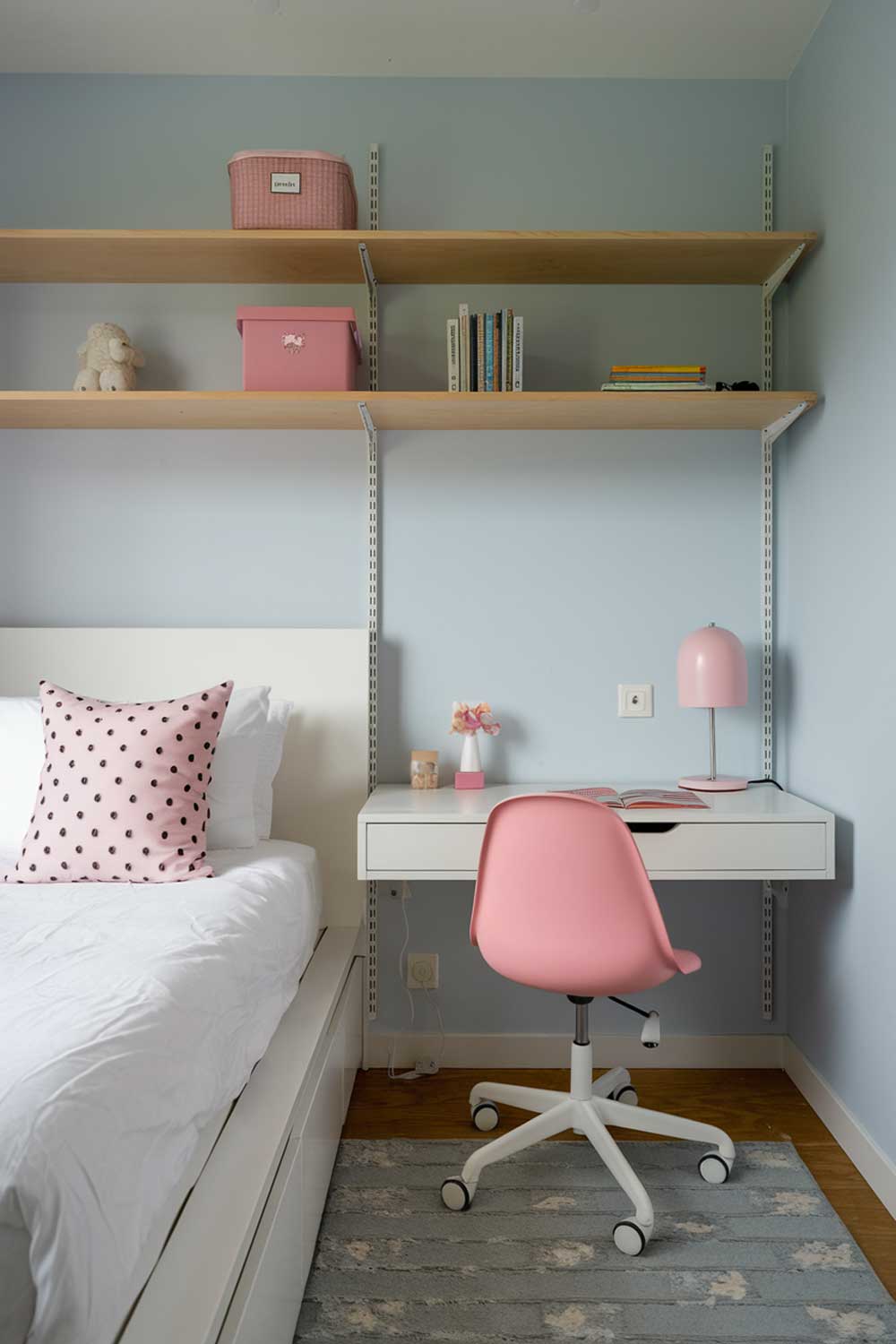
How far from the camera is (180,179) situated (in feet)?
8.39

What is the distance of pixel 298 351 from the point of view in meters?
2.28

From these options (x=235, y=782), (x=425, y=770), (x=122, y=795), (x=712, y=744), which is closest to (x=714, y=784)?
(x=712, y=744)

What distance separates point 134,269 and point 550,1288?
246 centimetres

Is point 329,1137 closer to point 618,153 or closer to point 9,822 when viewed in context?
point 9,822

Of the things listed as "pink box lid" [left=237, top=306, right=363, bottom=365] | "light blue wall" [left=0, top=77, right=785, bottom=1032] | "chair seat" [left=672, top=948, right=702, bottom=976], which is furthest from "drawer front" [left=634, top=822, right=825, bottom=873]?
"pink box lid" [left=237, top=306, right=363, bottom=365]

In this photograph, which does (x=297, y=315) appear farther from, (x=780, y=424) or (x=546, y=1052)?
(x=546, y=1052)

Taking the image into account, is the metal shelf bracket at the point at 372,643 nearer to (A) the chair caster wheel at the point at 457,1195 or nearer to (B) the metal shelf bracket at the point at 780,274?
(A) the chair caster wheel at the point at 457,1195

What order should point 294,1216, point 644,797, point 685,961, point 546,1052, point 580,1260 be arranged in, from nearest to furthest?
1. point 294,1216
2. point 580,1260
3. point 685,961
4. point 644,797
5. point 546,1052

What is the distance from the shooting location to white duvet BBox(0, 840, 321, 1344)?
2.75 feet

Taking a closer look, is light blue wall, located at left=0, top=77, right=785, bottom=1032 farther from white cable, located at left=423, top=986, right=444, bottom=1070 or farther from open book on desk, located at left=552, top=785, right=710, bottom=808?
open book on desk, located at left=552, top=785, right=710, bottom=808

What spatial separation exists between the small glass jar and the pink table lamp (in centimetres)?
63

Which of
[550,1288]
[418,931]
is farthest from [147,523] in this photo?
[550,1288]

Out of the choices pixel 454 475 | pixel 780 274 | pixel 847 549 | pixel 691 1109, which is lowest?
pixel 691 1109

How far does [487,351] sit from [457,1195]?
6.08ft
